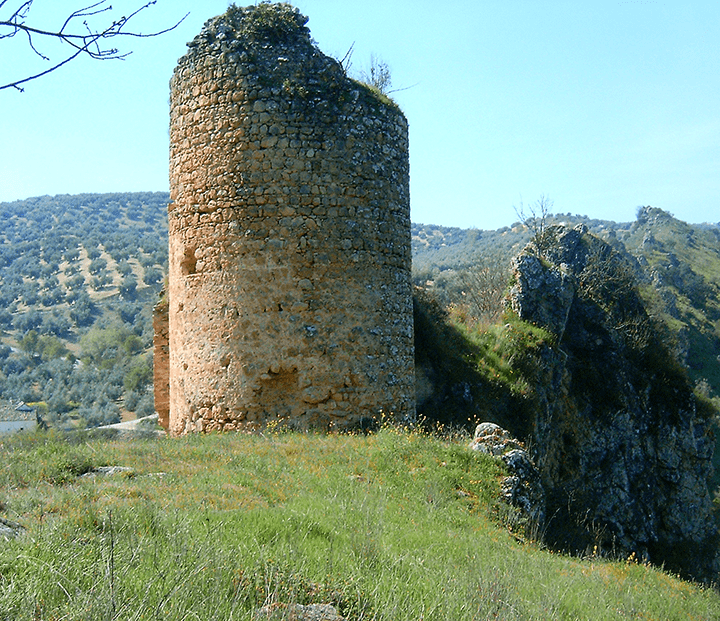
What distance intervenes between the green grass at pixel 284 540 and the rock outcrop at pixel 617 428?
17.9ft

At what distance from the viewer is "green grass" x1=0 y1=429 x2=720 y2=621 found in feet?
10.7

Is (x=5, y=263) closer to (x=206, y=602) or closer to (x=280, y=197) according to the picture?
(x=280, y=197)

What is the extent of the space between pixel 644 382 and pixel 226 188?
11.4 metres

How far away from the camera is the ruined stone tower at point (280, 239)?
881cm

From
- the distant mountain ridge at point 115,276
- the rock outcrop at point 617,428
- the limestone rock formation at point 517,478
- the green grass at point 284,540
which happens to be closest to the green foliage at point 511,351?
the rock outcrop at point 617,428

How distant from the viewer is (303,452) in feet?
24.4

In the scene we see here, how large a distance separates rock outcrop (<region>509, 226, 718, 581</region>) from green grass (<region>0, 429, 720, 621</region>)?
5457 millimetres

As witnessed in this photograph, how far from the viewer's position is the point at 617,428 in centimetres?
1426

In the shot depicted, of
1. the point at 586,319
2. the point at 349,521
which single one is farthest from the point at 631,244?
the point at 349,521

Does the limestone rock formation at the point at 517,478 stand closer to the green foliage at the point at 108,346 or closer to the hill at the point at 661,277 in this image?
the hill at the point at 661,277

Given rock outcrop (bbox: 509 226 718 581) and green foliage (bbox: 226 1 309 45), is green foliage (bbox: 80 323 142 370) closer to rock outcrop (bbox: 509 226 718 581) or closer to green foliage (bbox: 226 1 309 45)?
rock outcrop (bbox: 509 226 718 581)

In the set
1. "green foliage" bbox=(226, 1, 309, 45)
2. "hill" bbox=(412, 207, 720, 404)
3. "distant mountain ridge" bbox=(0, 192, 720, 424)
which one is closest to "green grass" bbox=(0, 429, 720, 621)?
"green foliage" bbox=(226, 1, 309, 45)

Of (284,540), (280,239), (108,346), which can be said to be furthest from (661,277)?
(284,540)

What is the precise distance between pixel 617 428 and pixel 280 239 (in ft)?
30.0
